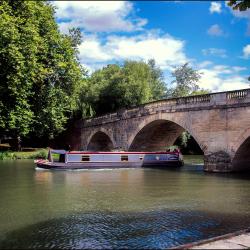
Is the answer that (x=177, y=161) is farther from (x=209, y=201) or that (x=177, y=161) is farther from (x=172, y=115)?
(x=209, y=201)

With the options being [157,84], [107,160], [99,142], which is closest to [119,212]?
[107,160]

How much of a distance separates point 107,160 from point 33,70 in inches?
327

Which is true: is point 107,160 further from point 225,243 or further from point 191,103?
point 225,243

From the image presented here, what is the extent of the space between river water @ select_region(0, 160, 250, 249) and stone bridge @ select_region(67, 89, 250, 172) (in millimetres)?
3481


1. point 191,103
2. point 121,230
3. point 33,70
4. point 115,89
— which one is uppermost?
point 115,89

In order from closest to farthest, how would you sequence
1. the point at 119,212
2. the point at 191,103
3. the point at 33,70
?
the point at 119,212 < the point at 191,103 < the point at 33,70

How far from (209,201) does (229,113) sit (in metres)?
10.0

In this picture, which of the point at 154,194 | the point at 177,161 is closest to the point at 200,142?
the point at 177,161

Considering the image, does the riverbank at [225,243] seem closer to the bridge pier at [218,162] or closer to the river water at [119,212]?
the river water at [119,212]

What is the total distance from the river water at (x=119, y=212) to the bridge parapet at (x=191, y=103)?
5.11 m

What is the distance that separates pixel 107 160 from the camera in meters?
30.1

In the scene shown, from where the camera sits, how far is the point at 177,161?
3114 centimetres

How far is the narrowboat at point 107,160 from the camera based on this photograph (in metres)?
28.9

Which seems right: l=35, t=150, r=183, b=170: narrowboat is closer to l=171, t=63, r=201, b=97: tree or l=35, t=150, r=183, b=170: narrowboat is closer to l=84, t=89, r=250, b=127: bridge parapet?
l=84, t=89, r=250, b=127: bridge parapet
